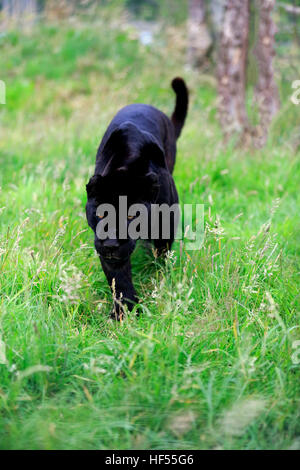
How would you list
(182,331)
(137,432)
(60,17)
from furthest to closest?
1. (60,17)
2. (182,331)
3. (137,432)

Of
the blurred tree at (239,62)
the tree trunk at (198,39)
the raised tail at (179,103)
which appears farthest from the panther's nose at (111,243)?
the tree trunk at (198,39)

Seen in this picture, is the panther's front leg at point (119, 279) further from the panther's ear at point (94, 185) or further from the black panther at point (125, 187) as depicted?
the panther's ear at point (94, 185)

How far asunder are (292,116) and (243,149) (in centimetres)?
107

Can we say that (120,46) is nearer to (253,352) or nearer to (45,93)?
(45,93)

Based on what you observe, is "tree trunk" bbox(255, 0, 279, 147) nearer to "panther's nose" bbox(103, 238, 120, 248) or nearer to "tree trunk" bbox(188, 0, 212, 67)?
"panther's nose" bbox(103, 238, 120, 248)

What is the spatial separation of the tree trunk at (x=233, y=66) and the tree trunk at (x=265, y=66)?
0.22 m

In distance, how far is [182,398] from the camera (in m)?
1.68

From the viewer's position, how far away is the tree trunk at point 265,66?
17.7ft

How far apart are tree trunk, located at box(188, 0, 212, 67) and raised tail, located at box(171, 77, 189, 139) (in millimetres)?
6504

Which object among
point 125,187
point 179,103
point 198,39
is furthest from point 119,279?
point 198,39

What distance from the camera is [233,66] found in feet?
18.1

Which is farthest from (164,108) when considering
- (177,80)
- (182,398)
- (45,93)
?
(182,398)

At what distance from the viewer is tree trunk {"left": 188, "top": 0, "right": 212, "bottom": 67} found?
31.6 ft

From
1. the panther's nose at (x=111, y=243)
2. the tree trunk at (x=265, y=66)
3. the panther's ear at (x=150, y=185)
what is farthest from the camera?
the tree trunk at (x=265, y=66)
